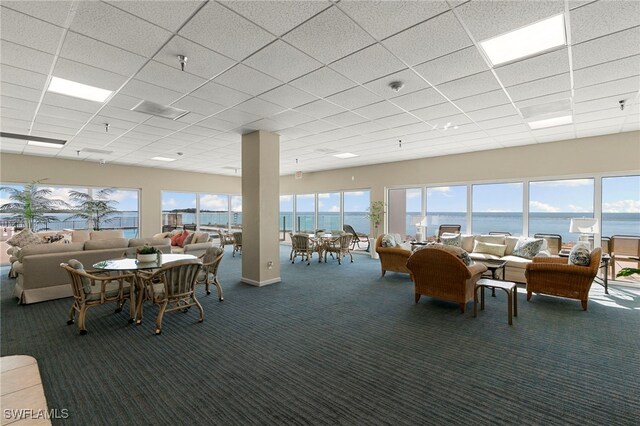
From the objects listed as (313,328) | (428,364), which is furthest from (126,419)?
(428,364)

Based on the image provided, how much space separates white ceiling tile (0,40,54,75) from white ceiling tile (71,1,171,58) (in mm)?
730

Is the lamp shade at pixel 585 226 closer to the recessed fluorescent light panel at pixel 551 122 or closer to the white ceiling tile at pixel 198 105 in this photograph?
the recessed fluorescent light panel at pixel 551 122

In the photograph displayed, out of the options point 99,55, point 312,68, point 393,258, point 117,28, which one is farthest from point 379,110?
point 99,55

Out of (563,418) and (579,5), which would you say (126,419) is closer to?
(563,418)

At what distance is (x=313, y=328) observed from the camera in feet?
11.6

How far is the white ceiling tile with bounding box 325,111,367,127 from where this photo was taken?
480cm

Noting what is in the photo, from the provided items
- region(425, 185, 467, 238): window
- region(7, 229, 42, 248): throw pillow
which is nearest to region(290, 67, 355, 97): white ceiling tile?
region(425, 185, 467, 238): window

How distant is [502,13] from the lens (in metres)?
2.34

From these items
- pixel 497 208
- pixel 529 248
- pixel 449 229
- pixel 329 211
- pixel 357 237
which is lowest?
pixel 357 237

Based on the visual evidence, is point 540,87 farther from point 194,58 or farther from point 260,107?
point 194,58

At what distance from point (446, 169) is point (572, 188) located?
2.67 meters

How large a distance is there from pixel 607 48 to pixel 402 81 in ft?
6.15

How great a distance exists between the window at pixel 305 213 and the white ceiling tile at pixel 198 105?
7181 millimetres

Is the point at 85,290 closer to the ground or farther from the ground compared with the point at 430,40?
closer to the ground
